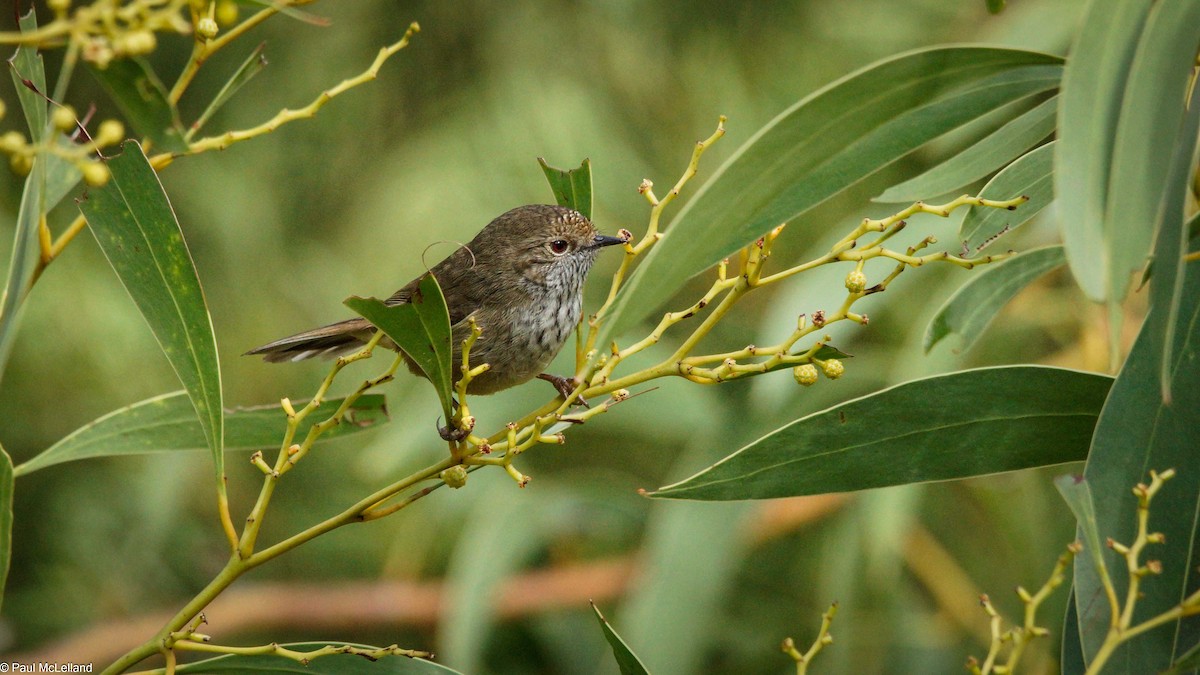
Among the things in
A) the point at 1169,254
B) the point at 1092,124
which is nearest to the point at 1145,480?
the point at 1169,254

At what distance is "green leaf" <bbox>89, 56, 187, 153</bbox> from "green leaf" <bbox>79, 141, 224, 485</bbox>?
32 centimetres

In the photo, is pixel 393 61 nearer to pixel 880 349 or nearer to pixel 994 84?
pixel 880 349

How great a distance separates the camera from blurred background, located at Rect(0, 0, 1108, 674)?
3.97 m

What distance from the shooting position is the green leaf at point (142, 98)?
4.16 ft

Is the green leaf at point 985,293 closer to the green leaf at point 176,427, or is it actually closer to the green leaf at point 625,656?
the green leaf at point 625,656

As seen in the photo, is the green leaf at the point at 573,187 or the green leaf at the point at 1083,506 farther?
the green leaf at the point at 573,187

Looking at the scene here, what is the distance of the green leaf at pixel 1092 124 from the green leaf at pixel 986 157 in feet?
1.12

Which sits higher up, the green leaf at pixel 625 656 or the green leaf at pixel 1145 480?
the green leaf at pixel 1145 480

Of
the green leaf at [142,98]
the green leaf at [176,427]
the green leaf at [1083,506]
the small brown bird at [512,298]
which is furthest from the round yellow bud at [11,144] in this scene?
the green leaf at [1083,506]

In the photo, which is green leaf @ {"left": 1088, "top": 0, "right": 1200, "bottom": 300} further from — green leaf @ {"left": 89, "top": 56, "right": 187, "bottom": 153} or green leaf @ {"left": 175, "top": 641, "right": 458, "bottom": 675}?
green leaf @ {"left": 175, "top": 641, "right": 458, "bottom": 675}

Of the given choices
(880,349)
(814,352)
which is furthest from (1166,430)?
(880,349)

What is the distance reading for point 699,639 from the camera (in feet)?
10.8

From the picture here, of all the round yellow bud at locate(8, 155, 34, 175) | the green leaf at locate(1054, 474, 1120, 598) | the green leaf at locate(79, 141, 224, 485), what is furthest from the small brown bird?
the round yellow bud at locate(8, 155, 34, 175)

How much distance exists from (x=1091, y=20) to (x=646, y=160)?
3.86 meters
